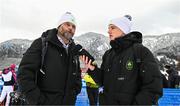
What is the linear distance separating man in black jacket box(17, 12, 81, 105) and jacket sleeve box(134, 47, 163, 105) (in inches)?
33.2

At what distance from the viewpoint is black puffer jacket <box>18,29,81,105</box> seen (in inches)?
141

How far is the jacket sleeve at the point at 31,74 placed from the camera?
140 inches

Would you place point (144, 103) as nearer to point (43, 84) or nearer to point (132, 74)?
point (132, 74)

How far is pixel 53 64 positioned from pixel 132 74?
88cm

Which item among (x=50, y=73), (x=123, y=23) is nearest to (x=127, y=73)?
(x=123, y=23)

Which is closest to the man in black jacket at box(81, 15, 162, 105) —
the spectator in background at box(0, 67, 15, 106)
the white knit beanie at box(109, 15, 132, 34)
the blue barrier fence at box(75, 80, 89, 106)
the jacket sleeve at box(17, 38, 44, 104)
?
the white knit beanie at box(109, 15, 132, 34)

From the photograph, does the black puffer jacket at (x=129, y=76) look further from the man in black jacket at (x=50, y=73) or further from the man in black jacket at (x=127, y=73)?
the man in black jacket at (x=50, y=73)

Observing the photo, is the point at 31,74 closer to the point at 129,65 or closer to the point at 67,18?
the point at 67,18

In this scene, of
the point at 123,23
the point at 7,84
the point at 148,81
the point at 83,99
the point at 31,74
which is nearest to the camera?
the point at 148,81

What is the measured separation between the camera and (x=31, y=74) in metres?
3.62

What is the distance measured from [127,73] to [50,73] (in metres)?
0.85

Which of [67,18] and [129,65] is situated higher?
[67,18]

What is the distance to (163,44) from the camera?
164125 millimetres

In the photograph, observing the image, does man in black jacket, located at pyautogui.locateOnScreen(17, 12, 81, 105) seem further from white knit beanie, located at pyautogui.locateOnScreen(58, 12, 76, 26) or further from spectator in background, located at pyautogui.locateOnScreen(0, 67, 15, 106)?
spectator in background, located at pyautogui.locateOnScreen(0, 67, 15, 106)
